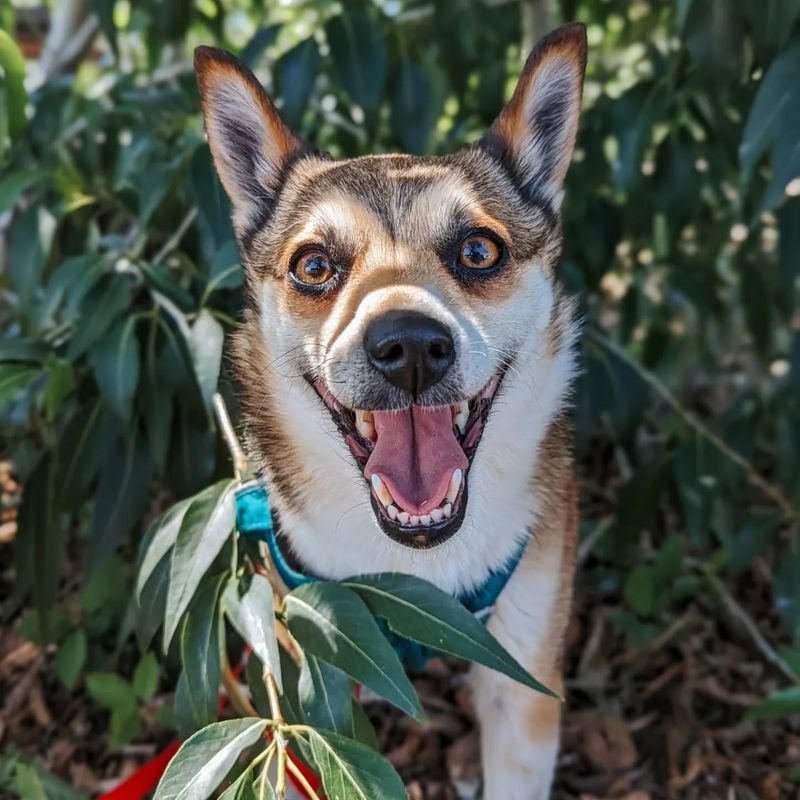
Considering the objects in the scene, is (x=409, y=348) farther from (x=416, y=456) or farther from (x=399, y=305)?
(x=416, y=456)

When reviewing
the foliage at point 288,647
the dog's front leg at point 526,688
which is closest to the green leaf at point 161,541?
the foliage at point 288,647

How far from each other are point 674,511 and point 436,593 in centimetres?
254

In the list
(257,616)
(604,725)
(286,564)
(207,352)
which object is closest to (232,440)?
(207,352)

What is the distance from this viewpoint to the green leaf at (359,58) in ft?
9.20

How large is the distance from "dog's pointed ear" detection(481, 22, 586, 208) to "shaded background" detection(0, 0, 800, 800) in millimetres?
309

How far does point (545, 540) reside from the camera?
2.21 metres

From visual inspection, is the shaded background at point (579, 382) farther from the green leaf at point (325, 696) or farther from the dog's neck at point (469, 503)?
the green leaf at point (325, 696)

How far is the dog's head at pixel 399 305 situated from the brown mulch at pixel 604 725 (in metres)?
1.13

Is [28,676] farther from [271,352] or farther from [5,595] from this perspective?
[271,352]

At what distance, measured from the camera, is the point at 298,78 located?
287cm

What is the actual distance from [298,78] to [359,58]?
0.71ft

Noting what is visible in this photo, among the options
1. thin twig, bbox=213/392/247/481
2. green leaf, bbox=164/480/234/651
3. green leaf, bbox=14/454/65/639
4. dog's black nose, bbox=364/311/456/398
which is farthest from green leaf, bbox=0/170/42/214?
dog's black nose, bbox=364/311/456/398

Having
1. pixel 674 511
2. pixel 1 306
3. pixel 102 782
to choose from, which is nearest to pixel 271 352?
pixel 102 782

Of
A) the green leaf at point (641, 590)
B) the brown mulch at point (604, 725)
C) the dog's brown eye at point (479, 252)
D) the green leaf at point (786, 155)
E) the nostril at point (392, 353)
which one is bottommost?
the brown mulch at point (604, 725)
